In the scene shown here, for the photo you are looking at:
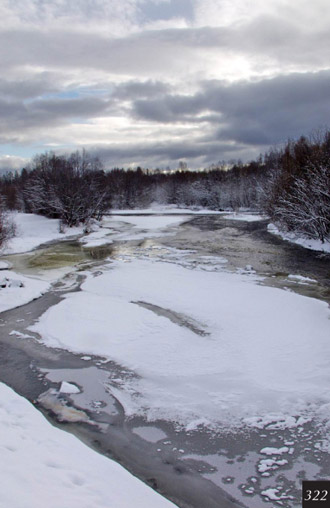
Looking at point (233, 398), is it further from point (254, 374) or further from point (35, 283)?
point (35, 283)

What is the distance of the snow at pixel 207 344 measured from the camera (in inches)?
269

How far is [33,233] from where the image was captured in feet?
124

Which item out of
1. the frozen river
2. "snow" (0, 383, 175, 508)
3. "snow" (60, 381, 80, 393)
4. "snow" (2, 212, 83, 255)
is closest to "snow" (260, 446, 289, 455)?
the frozen river

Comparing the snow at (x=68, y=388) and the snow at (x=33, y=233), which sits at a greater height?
the snow at (x=33, y=233)

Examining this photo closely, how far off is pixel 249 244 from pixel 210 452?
909 inches

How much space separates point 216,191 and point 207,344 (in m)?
80.3

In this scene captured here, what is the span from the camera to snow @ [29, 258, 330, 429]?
683 cm

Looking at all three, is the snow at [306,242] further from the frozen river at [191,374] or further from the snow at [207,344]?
the snow at [207,344]

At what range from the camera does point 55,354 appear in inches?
357

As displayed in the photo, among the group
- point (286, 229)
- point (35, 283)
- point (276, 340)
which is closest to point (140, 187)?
point (286, 229)

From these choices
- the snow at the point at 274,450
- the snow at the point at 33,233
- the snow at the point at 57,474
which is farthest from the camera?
the snow at the point at 33,233

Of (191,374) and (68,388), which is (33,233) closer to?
(68,388)

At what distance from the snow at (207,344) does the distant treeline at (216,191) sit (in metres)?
13.4

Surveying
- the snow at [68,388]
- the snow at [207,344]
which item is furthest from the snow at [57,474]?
the snow at [207,344]
